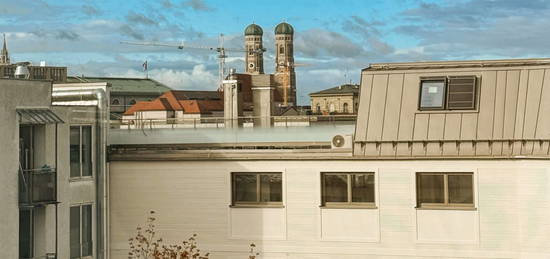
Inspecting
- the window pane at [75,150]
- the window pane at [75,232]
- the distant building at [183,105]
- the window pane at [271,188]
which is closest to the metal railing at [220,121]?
the window pane at [75,150]

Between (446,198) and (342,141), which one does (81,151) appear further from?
(446,198)

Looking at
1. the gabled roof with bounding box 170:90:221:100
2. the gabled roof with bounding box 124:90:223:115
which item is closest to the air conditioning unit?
the gabled roof with bounding box 124:90:223:115

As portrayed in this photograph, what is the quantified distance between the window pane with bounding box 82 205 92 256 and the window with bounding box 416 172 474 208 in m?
9.25

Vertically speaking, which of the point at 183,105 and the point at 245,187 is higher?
the point at 183,105

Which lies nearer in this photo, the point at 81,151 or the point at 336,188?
the point at 336,188

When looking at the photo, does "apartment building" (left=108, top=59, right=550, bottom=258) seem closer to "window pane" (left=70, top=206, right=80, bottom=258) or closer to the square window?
the square window

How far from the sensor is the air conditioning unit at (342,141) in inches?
938

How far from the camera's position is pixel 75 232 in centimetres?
2417

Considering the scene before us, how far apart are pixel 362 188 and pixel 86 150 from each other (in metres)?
Result: 7.85

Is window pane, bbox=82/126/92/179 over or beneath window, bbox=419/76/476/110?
beneath

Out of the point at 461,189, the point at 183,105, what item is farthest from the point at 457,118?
the point at 183,105

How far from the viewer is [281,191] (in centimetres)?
2450

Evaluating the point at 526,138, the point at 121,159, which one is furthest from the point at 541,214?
the point at 121,159

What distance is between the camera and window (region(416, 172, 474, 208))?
75.0 ft
